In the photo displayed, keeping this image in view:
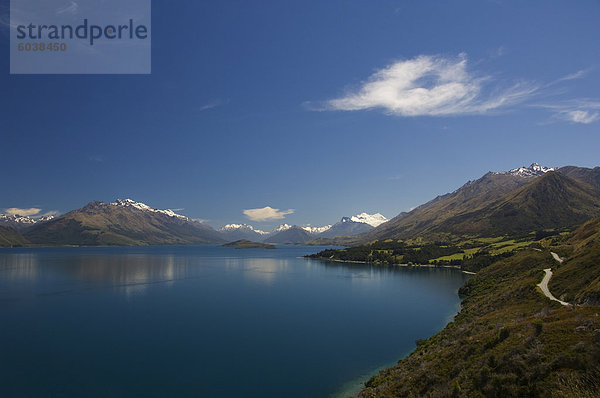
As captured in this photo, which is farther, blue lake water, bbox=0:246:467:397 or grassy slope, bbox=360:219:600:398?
blue lake water, bbox=0:246:467:397

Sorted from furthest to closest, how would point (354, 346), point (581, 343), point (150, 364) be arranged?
point (354, 346) < point (150, 364) < point (581, 343)

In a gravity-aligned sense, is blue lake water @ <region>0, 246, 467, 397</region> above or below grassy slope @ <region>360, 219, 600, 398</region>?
below

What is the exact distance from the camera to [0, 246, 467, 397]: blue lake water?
46.1 metres

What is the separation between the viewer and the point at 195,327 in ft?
243

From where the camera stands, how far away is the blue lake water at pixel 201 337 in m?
46.1

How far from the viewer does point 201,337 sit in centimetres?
6662

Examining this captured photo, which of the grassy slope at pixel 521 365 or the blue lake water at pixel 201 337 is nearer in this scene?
the grassy slope at pixel 521 365

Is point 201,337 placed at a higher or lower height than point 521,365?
lower

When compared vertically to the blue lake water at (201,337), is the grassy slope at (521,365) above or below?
above

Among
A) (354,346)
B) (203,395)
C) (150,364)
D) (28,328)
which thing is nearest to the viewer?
(203,395)

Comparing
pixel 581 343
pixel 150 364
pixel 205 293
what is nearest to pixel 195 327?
pixel 150 364

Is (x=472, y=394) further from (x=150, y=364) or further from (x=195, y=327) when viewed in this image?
(x=195, y=327)

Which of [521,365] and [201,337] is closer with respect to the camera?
[521,365]

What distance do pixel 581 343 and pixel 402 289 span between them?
116 m
